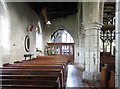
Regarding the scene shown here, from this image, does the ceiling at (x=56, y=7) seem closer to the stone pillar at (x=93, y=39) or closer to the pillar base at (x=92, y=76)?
the stone pillar at (x=93, y=39)

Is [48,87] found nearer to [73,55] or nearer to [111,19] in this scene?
[111,19]

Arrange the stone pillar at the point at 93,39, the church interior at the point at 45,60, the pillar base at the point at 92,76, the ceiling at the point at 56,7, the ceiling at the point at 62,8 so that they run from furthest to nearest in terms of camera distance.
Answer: the ceiling at the point at 56,7 < the ceiling at the point at 62,8 < the stone pillar at the point at 93,39 < the pillar base at the point at 92,76 < the church interior at the point at 45,60

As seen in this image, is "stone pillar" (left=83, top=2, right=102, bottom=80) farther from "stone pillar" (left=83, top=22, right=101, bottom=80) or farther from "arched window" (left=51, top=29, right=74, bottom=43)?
"arched window" (left=51, top=29, right=74, bottom=43)

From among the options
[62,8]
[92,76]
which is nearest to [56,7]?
[62,8]

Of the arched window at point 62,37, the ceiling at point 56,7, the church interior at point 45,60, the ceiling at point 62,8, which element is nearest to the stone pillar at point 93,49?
the church interior at point 45,60

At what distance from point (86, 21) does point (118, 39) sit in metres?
6.61

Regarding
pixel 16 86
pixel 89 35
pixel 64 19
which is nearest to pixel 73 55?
pixel 64 19

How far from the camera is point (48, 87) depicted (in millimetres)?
2938

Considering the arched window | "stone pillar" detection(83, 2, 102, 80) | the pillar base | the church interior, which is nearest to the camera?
the church interior

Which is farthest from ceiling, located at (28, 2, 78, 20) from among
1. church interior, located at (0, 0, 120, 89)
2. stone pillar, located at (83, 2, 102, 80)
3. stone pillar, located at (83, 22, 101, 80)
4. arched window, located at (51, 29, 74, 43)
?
arched window, located at (51, 29, 74, 43)

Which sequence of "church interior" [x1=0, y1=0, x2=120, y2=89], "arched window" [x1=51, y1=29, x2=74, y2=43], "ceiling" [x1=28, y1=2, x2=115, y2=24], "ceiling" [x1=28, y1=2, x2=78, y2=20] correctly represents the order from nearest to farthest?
"church interior" [x1=0, y1=0, x2=120, y2=89] < "ceiling" [x1=28, y1=2, x2=115, y2=24] < "ceiling" [x1=28, y1=2, x2=78, y2=20] < "arched window" [x1=51, y1=29, x2=74, y2=43]

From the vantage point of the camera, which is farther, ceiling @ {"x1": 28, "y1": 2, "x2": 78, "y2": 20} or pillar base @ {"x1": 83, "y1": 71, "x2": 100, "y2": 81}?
ceiling @ {"x1": 28, "y1": 2, "x2": 78, "y2": 20}

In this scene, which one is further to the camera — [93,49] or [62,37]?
[62,37]

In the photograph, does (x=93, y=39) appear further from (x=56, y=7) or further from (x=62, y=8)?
(x=62, y=8)
